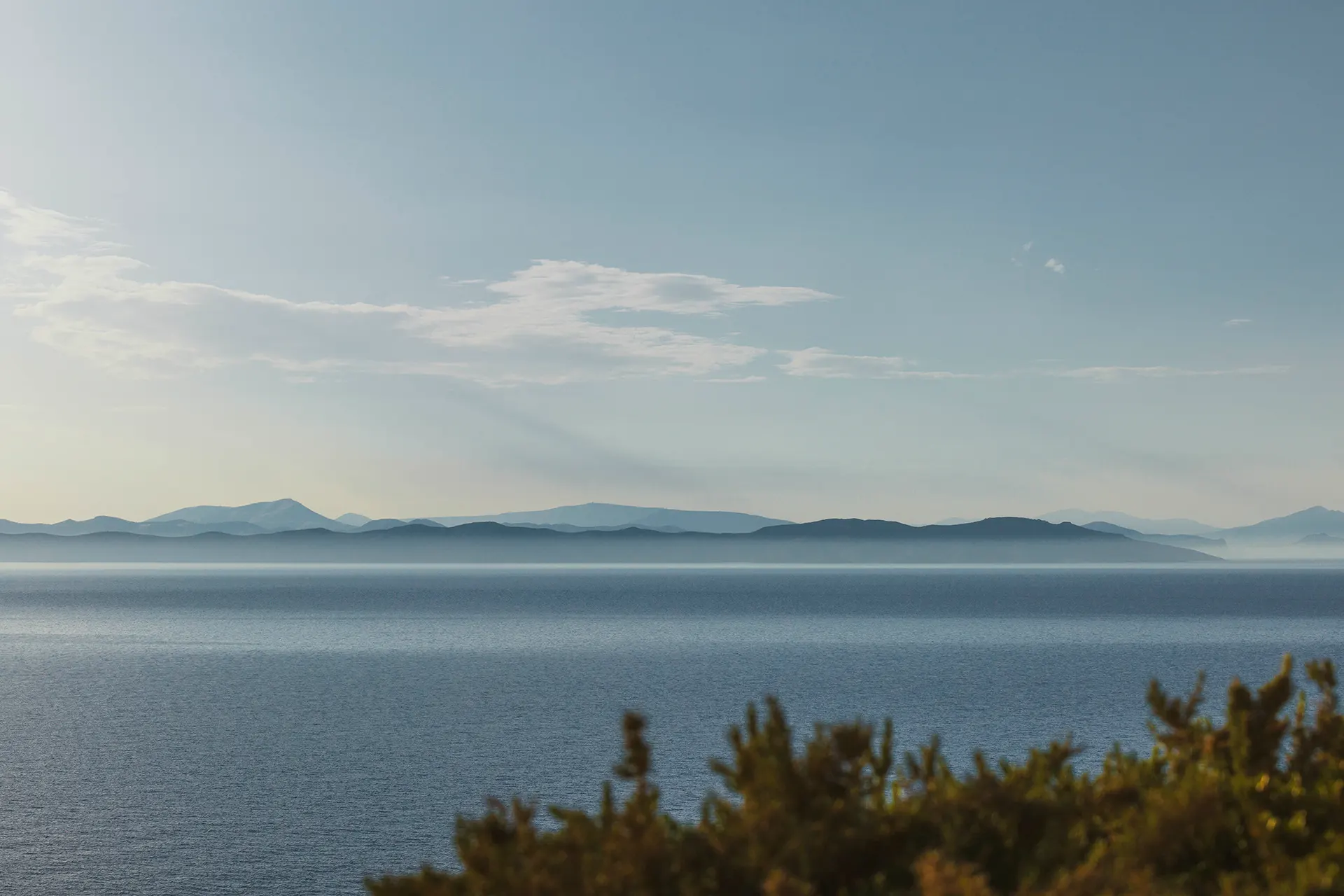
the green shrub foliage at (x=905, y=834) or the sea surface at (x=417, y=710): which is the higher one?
→ the green shrub foliage at (x=905, y=834)

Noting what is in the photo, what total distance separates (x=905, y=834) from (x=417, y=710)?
6145 centimetres

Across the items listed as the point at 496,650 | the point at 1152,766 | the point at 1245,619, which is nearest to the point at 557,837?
the point at 1152,766

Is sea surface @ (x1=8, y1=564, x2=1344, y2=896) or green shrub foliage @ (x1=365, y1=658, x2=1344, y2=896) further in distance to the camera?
sea surface @ (x1=8, y1=564, x2=1344, y2=896)

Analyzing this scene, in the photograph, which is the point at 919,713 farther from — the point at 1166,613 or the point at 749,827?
the point at 1166,613

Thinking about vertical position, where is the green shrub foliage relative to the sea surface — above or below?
above

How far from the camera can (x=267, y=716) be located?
64250 mm

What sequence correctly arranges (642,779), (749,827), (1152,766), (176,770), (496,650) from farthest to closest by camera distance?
(496,650)
(176,770)
(1152,766)
(642,779)
(749,827)

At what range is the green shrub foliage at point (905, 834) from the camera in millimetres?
5645

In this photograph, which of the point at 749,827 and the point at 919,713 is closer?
the point at 749,827

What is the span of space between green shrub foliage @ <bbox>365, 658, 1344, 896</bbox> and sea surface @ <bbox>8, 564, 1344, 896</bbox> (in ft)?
84.1

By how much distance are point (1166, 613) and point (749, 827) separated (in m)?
179

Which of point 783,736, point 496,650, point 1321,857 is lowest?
point 496,650

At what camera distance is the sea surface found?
115 feet

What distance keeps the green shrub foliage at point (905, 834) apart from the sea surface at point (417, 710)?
2563 centimetres
